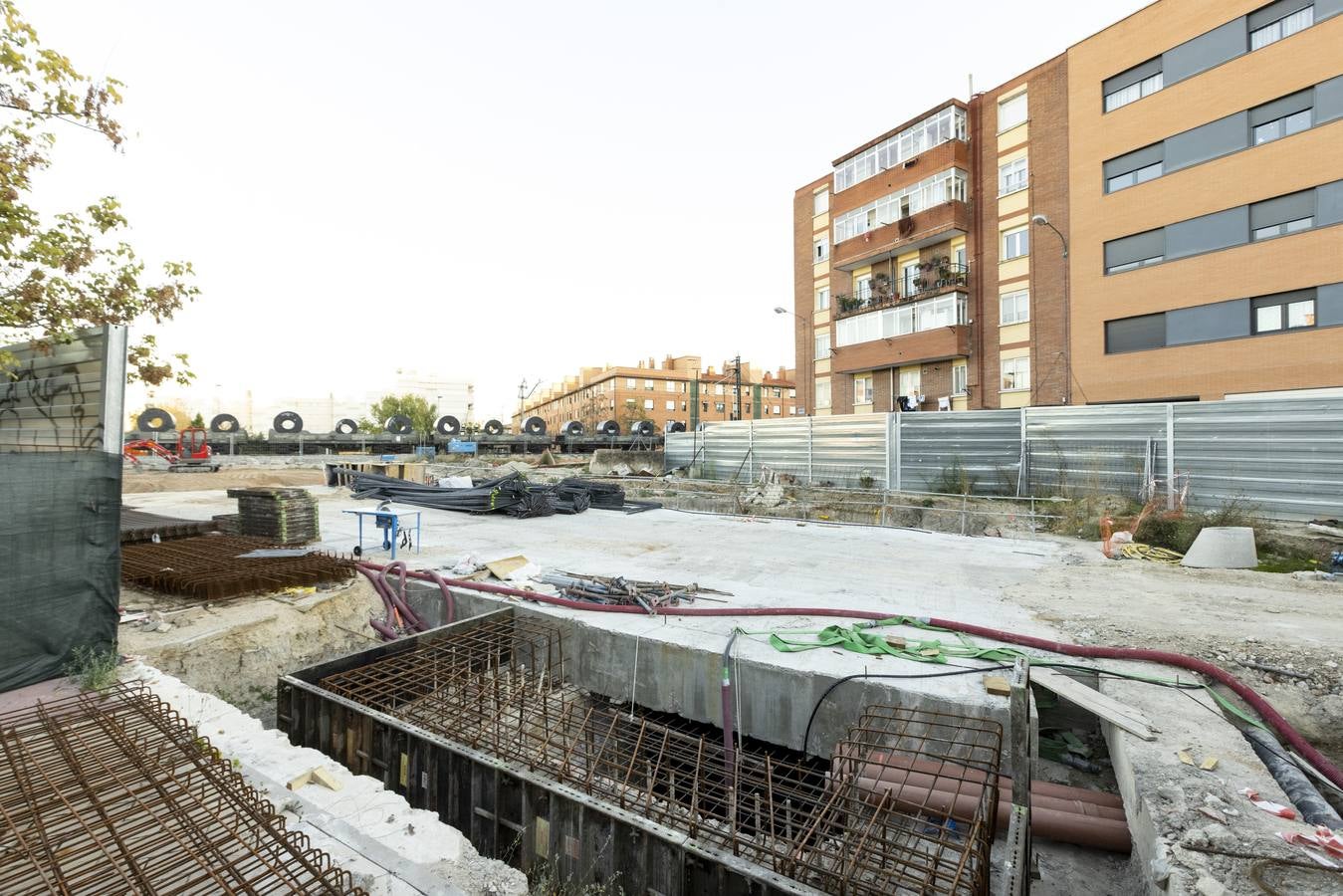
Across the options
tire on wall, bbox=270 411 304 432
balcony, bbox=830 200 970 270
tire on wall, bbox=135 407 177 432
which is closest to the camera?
balcony, bbox=830 200 970 270

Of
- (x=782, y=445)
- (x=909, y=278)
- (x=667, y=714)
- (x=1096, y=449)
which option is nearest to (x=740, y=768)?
(x=667, y=714)

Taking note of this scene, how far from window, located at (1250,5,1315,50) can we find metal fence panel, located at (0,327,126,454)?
28828mm

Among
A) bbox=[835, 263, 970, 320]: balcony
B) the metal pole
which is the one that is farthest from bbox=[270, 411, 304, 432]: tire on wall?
the metal pole

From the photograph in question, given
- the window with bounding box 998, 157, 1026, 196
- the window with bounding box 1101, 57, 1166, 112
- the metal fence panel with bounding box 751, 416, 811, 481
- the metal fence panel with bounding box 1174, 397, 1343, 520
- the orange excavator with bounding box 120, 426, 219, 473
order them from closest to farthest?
1. the metal fence panel with bounding box 1174, 397, 1343, 520
2. the window with bounding box 1101, 57, 1166, 112
3. the metal fence panel with bounding box 751, 416, 811, 481
4. the window with bounding box 998, 157, 1026, 196
5. the orange excavator with bounding box 120, 426, 219, 473

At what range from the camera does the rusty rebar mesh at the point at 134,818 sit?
106 inches

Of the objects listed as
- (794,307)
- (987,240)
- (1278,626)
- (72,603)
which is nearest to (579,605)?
(72,603)

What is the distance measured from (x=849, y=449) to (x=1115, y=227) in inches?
493

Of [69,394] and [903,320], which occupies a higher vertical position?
[903,320]

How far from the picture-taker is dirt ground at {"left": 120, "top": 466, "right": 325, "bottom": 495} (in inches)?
891

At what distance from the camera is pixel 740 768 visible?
5328mm

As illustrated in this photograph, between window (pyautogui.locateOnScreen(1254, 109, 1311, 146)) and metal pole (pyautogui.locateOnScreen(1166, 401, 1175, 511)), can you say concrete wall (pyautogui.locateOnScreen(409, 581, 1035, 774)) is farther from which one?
window (pyautogui.locateOnScreen(1254, 109, 1311, 146))

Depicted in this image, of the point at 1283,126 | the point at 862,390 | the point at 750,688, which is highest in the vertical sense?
the point at 1283,126

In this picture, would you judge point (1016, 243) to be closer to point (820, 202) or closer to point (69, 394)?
point (820, 202)

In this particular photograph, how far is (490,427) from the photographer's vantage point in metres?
48.8
